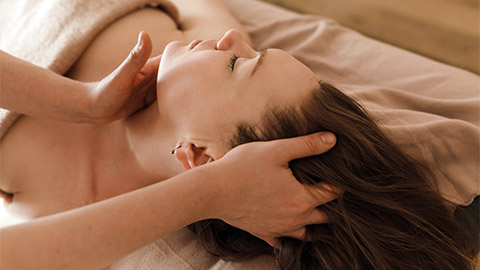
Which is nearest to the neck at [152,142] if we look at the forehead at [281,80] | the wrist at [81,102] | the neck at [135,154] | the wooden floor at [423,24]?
the neck at [135,154]

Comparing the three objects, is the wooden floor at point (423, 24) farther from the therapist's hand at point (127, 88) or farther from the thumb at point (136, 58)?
the thumb at point (136, 58)

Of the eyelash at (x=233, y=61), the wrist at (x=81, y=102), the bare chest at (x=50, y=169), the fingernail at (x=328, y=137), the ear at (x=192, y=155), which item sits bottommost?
the bare chest at (x=50, y=169)

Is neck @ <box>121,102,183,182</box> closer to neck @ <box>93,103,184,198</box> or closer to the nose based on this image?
neck @ <box>93,103,184,198</box>

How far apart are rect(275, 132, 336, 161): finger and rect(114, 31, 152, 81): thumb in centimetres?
34

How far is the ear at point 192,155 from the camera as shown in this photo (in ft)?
2.91

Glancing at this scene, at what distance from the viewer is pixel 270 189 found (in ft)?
2.66

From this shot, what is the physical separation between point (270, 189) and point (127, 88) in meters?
0.39

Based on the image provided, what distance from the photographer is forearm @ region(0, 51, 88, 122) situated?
38.1 inches

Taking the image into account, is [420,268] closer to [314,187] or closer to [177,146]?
[314,187]

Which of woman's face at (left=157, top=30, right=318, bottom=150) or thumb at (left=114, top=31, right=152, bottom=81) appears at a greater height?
thumb at (left=114, top=31, right=152, bottom=81)

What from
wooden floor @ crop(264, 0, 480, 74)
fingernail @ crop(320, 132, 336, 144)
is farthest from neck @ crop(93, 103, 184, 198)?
wooden floor @ crop(264, 0, 480, 74)

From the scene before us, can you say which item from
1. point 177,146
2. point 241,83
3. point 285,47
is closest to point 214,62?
point 241,83

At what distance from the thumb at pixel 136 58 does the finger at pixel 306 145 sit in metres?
0.34

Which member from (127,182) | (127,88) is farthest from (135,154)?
(127,88)
